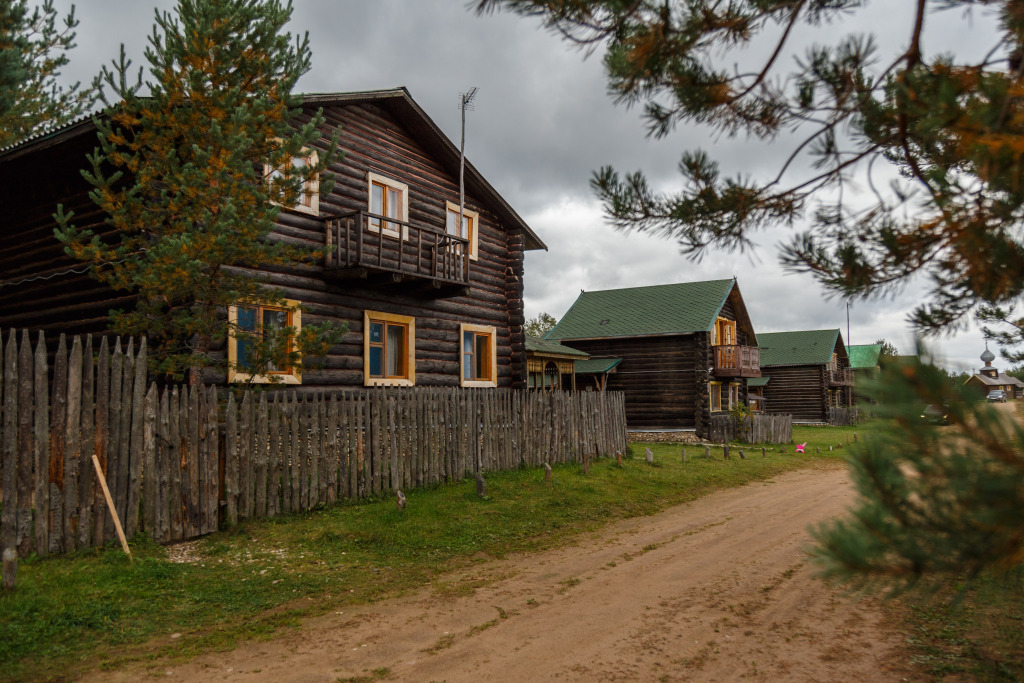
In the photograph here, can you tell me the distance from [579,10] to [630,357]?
2810cm

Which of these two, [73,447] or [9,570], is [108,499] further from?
[9,570]

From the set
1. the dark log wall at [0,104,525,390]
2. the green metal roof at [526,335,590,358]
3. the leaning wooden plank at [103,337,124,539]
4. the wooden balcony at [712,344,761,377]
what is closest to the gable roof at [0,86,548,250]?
the dark log wall at [0,104,525,390]

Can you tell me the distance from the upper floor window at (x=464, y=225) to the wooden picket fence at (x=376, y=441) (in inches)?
201

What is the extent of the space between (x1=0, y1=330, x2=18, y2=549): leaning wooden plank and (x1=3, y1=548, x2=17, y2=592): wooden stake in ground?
487mm

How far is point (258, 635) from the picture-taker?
5809 mm

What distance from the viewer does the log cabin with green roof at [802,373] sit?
46.7 metres

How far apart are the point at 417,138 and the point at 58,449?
12.3 m

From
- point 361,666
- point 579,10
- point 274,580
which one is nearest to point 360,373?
point 274,580

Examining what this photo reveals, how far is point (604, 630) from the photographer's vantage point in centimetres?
578

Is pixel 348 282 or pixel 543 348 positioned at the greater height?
pixel 348 282

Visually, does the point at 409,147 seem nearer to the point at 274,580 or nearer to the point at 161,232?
the point at 161,232

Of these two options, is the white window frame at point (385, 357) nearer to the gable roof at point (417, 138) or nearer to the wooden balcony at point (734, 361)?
the gable roof at point (417, 138)

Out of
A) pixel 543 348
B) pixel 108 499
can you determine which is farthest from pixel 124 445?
pixel 543 348

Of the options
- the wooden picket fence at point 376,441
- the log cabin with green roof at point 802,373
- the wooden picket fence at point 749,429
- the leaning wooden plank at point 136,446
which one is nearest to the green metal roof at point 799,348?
the log cabin with green roof at point 802,373
